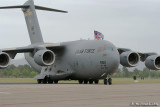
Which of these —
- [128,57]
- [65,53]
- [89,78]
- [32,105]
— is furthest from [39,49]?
[32,105]

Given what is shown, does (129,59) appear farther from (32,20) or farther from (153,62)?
(32,20)

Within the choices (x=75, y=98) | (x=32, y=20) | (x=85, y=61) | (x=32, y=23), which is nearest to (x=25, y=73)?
(x=32, y=23)

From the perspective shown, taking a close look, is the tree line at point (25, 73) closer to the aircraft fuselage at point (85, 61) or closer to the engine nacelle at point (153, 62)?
the engine nacelle at point (153, 62)

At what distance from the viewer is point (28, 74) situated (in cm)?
13500

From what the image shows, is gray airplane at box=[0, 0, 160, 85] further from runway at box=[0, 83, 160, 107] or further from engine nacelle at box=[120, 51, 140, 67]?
runway at box=[0, 83, 160, 107]

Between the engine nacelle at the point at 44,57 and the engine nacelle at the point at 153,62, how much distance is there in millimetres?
9988

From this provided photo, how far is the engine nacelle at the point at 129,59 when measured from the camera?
112ft

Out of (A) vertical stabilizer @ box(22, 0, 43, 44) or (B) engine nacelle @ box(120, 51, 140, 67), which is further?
(A) vertical stabilizer @ box(22, 0, 43, 44)

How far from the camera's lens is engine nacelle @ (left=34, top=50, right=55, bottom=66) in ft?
104

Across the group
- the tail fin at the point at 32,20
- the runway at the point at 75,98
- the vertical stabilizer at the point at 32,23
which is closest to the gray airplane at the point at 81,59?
the tail fin at the point at 32,20

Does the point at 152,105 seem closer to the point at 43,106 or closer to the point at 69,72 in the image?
the point at 43,106

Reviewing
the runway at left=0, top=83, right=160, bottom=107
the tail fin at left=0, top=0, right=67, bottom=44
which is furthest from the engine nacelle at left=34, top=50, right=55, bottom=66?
the runway at left=0, top=83, right=160, bottom=107

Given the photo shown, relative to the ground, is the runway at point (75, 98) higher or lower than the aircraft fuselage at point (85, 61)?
lower

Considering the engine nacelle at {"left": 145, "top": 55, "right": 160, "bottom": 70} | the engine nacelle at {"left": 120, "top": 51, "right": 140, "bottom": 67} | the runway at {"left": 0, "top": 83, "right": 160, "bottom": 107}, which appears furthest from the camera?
the engine nacelle at {"left": 145, "top": 55, "right": 160, "bottom": 70}
